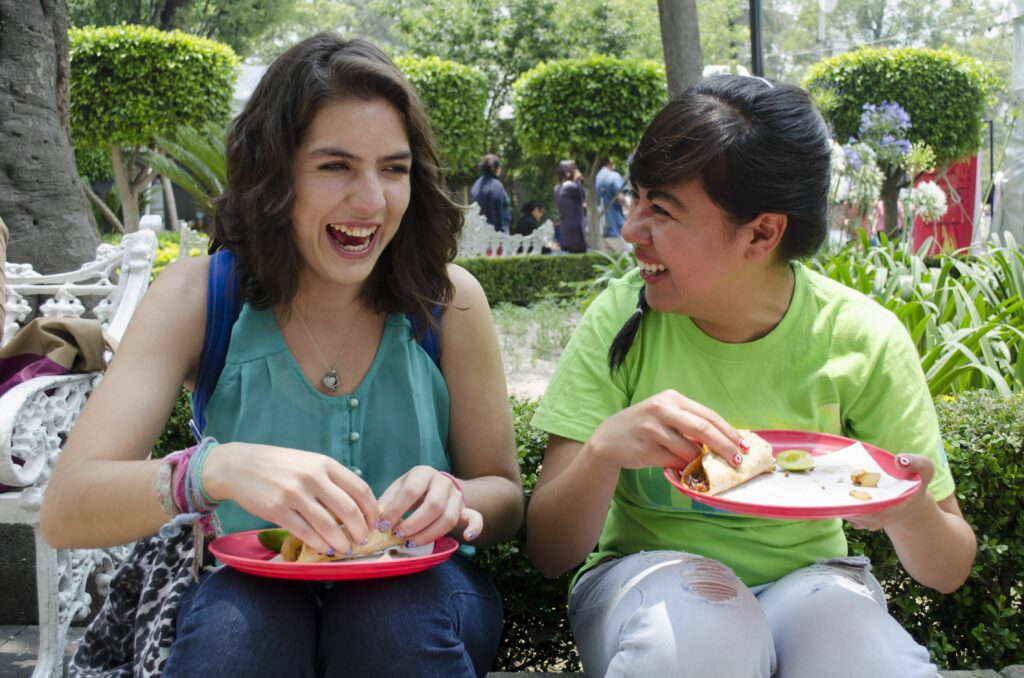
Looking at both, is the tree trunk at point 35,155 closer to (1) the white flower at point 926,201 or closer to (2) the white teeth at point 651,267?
(2) the white teeth at point 651,267

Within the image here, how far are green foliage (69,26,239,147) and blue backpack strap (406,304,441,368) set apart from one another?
12.6 meters

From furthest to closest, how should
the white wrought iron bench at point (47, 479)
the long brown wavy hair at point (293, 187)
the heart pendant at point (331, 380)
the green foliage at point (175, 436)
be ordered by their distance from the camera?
the green foliage at point (175, 436) → the white wrought iron bench at point (47, 479) → the heart pendant at point (331, 380) → the long brown wavy hair at point (293, 187)

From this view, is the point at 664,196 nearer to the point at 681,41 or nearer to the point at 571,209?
the point at 681,41

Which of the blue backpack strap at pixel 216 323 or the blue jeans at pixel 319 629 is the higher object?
the blue backpack strap at pixel 216 323

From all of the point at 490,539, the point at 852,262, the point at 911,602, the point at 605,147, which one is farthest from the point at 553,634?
the point at 605,147

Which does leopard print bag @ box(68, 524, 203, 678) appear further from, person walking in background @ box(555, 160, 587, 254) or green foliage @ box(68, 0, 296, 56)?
green foliage @ box(68, 0, 296, 56)

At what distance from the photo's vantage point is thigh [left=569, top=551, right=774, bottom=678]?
4.86 feet

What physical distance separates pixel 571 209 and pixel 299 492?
13509 mm

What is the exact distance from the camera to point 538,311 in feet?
33.1

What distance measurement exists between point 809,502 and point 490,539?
60cm

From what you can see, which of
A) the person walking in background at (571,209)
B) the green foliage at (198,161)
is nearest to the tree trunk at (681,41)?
the green foliage at (198,161)

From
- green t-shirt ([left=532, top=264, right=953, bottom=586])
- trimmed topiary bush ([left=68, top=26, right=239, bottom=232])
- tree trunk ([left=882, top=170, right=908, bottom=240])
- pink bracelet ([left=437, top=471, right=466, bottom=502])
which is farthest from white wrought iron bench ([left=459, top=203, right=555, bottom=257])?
pink bracelet ([left=437, top=471, right=466, bottom=502])

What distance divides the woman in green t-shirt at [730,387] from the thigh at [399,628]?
255 mm

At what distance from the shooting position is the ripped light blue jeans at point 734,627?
149 centimetres
